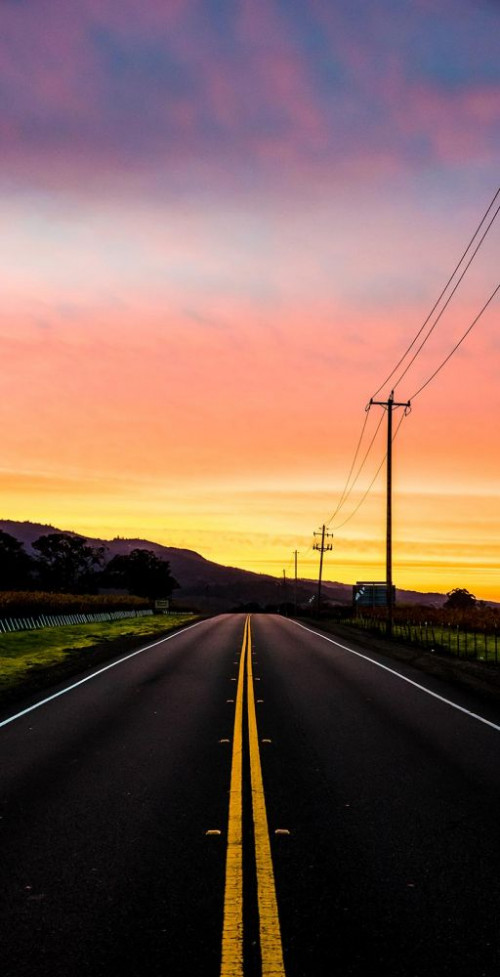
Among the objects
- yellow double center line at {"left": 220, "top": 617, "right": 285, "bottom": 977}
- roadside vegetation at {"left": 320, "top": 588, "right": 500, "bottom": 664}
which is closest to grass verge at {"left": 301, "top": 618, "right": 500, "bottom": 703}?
roadside vegetation at {"left": 320, "top": 588, "right": 500, "bottom": 664}

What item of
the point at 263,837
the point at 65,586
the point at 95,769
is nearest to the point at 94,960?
the point at 263,837

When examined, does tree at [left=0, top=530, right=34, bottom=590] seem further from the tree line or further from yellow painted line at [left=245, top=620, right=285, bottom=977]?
yellow painted line at [left=245, top=620, right=285, bottom=977]

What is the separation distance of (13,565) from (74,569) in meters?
19.9

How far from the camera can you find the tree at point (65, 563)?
131m

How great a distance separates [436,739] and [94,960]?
23.4ft

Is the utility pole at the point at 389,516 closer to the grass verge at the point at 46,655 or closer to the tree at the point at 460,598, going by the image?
the grass verge at the point at 46,655

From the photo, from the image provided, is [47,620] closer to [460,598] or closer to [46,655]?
[46,655]

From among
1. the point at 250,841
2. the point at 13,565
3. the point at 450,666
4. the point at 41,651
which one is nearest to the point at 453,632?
the point at 450,666

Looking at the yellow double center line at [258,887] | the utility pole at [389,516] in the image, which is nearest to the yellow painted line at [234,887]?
the yellow double center line at [258,887]

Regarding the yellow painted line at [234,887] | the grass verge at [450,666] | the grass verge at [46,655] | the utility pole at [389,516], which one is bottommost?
the yellow painted line at [234,887]

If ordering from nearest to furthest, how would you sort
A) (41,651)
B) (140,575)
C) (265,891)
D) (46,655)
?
1. (265,891)
2. (46,655)
3. (41,651)
4. (140,575)

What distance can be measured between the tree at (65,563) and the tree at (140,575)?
940 centimetres

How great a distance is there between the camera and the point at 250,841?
6.10 meters

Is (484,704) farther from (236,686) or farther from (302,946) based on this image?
(302,946)
